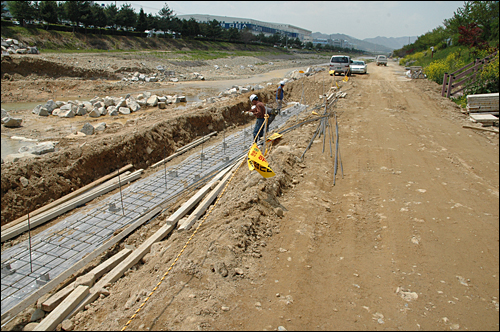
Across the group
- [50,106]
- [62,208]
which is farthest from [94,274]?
[50,106]

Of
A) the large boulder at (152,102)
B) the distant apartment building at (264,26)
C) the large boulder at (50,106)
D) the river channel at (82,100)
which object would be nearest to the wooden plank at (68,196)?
the river channel at (82,100)

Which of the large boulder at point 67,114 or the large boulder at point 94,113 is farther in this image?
the large boulder at point 94,113

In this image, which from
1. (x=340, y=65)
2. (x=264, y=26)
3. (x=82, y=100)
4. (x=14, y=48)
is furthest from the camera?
(x=264, y=26)

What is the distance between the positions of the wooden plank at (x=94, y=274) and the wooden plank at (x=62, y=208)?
2.22 meters

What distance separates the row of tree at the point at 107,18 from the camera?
36531 mm

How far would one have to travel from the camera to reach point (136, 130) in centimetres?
1025

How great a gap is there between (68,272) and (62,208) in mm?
2462

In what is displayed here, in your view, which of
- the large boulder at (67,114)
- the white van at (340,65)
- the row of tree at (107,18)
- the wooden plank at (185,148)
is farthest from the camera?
the row of tree at (107,18)

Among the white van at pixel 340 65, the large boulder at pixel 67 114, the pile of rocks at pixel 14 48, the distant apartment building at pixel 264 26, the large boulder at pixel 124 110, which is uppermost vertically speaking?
the distant apartment building at pixel 264 26

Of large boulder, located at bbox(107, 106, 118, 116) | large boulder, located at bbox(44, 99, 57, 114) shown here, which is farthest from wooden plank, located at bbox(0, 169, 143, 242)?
large boulder, located at bbox(44, 99, 57, 114)

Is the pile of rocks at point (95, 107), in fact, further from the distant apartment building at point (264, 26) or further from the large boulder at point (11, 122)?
the distant apartment building at point (264, 26)

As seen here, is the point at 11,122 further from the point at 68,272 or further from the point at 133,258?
the point at 133,258

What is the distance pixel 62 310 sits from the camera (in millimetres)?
4230

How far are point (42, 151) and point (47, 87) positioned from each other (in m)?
14.5
